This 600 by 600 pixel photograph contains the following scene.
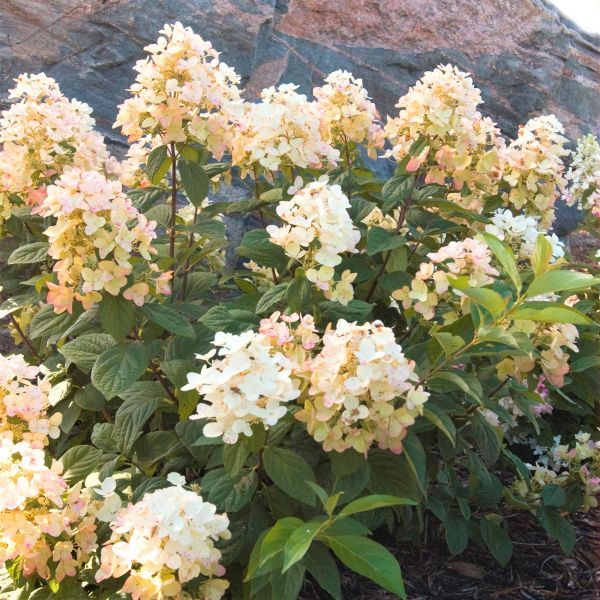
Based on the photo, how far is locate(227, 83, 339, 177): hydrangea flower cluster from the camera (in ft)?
8.20

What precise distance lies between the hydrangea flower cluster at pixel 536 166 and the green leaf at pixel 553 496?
Answer: 100 cm

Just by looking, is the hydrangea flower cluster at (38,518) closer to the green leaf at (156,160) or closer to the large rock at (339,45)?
the green leaf at (156,160)

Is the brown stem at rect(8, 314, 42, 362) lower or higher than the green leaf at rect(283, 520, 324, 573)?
lower

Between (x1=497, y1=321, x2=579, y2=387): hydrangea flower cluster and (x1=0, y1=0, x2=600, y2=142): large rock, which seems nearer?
(x1=497, y1=321, x2=579, y2=387): hydrangea flower cluster

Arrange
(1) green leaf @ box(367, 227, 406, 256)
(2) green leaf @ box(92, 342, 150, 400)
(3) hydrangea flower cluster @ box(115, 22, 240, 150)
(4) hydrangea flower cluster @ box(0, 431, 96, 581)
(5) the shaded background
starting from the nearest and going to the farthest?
(4) hydrangea flower cluster @ box(0, 431, 96, 581) → (2) green leaf @ box(92, 342, 150, 400) → (3) hydrangea flower cluster @ box(115, 22, 240, 150) → (1) green leaf @ box(367, 227, 406, 256) → (5) the shaded background

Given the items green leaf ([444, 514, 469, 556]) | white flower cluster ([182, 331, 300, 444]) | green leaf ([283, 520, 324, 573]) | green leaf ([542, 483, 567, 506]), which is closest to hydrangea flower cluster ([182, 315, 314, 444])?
white flower cluster ([182, 331, 300, 444])

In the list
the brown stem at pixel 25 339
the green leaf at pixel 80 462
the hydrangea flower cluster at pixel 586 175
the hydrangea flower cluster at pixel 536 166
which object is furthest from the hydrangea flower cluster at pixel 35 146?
the hydrangea flower cluster at pixel 586 175

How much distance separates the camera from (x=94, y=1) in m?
4.36

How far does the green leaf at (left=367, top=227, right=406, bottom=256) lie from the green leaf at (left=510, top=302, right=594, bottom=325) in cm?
63

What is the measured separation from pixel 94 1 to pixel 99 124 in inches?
27.1

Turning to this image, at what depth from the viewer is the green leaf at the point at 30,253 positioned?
236 centimetres

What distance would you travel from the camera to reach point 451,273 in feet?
7.00

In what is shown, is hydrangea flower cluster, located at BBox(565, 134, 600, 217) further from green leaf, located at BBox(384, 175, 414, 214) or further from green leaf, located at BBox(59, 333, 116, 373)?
green leaf, located at BBox(59, 333, 116, 373)

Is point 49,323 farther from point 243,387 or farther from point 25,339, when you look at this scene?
point 243,387
